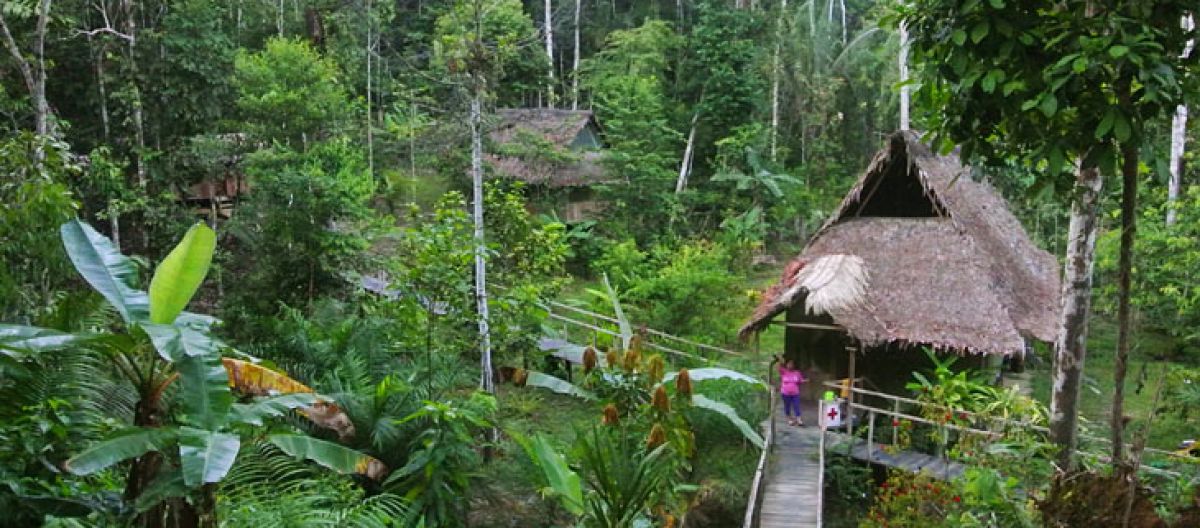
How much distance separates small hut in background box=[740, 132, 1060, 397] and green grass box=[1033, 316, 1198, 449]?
60.1 inches

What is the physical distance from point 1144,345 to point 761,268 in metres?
8.99

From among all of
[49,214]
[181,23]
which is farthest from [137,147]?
[49,214]

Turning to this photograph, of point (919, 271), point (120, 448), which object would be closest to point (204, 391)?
point (120, 448)

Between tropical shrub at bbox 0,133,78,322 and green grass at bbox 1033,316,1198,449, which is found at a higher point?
tropical shrub at bbox 0,133,78,322

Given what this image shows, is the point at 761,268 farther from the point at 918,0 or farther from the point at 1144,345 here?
the point at 918,0

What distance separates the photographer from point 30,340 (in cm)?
411

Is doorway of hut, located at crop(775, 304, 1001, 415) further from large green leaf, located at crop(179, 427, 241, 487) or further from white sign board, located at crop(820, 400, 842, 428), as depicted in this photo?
large green leaf, located at crop(179, 427, 241, 487)

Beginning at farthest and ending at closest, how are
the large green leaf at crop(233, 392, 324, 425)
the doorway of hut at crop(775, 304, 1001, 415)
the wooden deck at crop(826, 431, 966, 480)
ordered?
the doorway of hut at crop(775, 304, 1001, 415) < the wooden deck at crop(826, 431, 966, 480) < the large green leaf at crop(233, 392, 324, 425)

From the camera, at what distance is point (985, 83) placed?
12.3 feet

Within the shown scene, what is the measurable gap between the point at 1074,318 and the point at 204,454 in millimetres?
4819

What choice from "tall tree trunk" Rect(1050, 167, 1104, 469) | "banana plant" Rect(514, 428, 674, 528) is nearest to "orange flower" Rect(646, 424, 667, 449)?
"banana plant" Rect(514, 428, 674, 528)

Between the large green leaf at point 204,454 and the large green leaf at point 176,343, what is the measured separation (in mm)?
376

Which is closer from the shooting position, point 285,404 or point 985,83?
point 985,83

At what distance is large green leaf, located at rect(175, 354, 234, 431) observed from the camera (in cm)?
417
